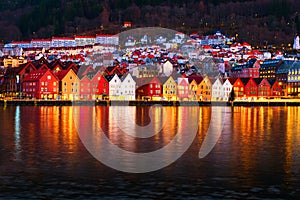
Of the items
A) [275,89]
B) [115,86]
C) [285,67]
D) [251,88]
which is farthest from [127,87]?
[285,67]

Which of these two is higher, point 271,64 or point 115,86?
point 271,64

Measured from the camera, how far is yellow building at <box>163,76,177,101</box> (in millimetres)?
81562

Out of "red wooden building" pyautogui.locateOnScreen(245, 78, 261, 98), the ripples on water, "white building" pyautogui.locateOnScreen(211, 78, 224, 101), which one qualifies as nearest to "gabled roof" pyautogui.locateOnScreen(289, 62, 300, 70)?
"red wooden building" pyautogui.locateOnScreen(245, 78, 261, 98)

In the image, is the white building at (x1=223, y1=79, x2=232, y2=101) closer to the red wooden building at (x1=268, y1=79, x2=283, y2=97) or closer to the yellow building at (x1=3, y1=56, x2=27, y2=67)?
the red wooden building at (x1=268, y1=79, x2=283, y2=97)

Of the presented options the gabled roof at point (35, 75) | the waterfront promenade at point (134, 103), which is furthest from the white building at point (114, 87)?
the gabled roof at point (35, 75)

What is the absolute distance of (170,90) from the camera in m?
82.2

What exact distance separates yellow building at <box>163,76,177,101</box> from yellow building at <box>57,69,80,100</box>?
39.9 ft

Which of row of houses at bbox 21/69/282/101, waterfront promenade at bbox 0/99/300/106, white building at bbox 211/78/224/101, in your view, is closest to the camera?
waterfront promenade at bbox 0/99/300/106

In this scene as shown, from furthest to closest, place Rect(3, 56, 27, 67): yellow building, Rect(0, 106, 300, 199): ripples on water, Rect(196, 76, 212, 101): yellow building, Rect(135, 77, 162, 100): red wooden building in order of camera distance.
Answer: Rect(3, 56, 27, 67): yellow building < Rect(196, 76, 212, 101): yellow building < Rect(135, 77, 162, 100): red wooden building < Rect(0, 106, 300, 199): ripples on water

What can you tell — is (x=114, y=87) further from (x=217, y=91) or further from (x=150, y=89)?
(x=217, y=91)

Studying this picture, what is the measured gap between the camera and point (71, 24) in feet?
574

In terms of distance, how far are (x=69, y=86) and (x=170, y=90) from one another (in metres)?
14.2

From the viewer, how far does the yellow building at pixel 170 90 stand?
81.6 meters

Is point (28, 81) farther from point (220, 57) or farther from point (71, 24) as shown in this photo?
point (71, 24)
